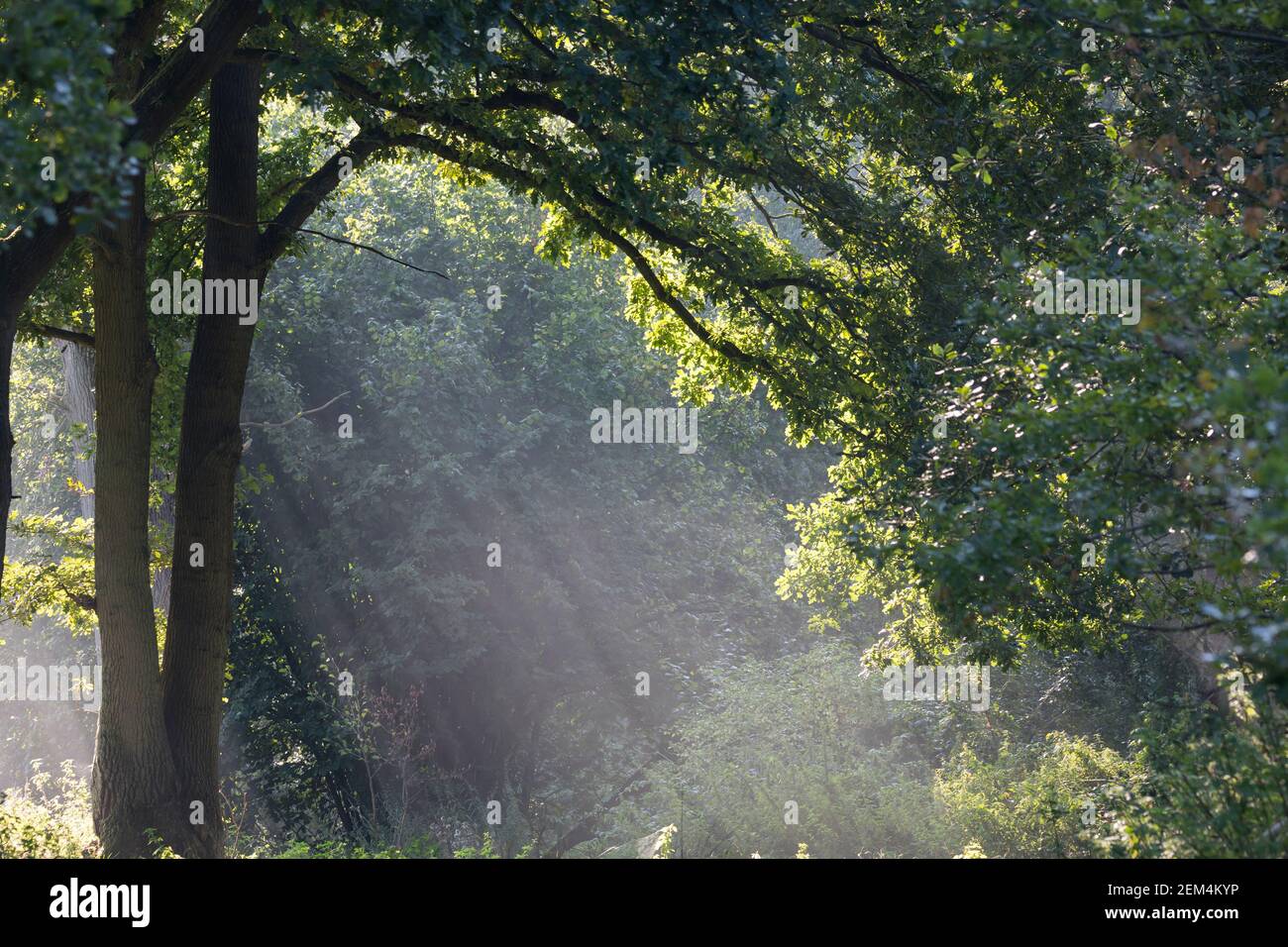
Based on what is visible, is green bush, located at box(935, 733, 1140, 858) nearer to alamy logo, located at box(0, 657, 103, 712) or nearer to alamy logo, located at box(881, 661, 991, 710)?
alamy logo, located at box(881, 661, 991, 710)

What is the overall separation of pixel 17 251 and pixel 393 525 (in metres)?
13.5

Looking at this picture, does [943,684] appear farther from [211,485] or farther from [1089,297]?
[1089,297]

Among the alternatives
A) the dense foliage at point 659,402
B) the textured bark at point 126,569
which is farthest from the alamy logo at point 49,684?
the textured bark at point 126,569

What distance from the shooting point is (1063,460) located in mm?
5910

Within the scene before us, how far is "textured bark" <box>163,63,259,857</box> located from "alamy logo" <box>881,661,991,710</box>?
8.75 metres

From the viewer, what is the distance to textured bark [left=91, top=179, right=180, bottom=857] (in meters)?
8.65

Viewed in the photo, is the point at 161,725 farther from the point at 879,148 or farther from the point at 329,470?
the point at 329,470

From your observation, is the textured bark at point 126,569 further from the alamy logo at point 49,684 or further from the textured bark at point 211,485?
the alamy logo at point 49,684
